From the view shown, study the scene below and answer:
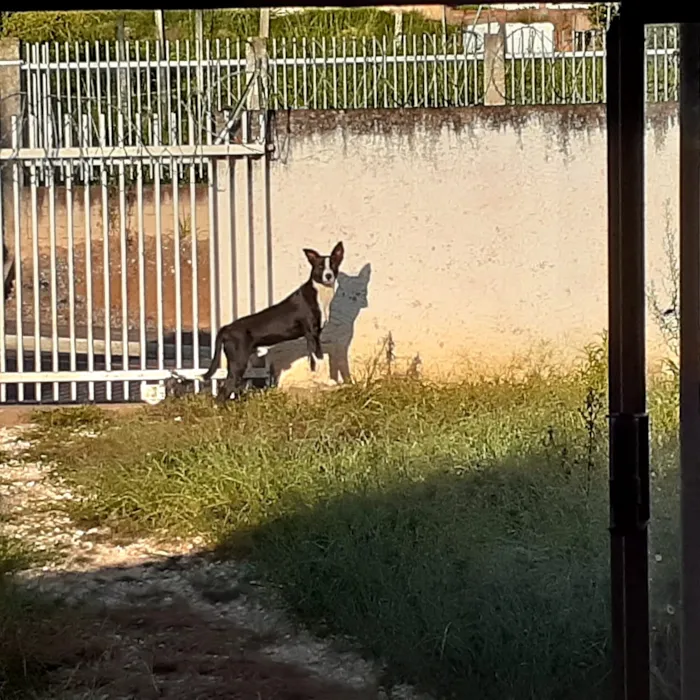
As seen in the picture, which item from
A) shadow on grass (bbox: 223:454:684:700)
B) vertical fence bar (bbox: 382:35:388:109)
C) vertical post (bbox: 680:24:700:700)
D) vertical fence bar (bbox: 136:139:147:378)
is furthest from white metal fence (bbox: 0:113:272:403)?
vertical post (bbox: 680:24:700:700)

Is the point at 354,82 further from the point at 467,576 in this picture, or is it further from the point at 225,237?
the point at 467,576

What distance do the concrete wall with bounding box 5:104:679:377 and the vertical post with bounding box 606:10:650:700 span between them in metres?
5.89

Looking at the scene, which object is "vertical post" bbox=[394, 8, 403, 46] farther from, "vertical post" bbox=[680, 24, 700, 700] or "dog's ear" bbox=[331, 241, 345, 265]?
"vertical post" bbox=[680, 24, 700, 700]

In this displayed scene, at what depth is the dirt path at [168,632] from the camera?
12.3 feet

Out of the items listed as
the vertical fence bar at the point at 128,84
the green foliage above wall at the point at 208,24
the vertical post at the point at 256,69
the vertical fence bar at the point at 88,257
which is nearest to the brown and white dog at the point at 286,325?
the vertical fence bar at the point at 88,257

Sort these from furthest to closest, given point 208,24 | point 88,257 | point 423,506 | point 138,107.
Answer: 1. point 208,24
2. point 138,107
3. point 88,257
4. point 423,506

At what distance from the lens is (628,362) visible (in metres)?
1.88

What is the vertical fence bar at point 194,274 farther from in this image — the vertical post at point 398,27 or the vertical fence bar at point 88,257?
the vertical post at point 398,27

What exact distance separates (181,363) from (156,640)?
374cm

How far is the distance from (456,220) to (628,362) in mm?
6009

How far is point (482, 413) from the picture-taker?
639 cm

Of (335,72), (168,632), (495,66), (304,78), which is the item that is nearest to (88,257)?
(304,78)

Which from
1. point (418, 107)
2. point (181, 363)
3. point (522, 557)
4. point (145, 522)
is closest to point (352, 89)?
point (418, 107)

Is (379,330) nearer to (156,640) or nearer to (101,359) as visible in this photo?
(101,359)
